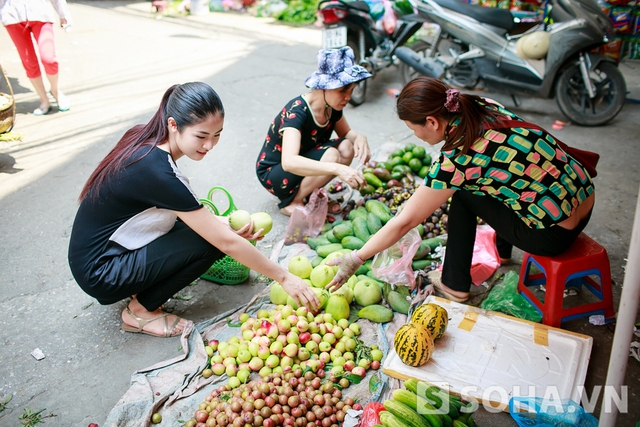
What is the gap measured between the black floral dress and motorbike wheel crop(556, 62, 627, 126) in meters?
2.75

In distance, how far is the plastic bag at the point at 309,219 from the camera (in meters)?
3.38

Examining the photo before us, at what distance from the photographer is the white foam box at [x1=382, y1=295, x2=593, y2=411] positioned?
7.14 ft

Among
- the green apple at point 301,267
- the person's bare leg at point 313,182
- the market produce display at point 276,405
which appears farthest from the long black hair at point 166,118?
the person's bare leg at point 313,182

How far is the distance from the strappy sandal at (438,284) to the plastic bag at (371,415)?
3.33 ft

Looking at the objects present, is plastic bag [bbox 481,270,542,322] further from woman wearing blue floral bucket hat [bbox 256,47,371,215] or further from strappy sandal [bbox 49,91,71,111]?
strappy sandal [bbox 49,91,71,111]

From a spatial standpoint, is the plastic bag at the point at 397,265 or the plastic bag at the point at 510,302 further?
the plastic bag at the point at 397,265

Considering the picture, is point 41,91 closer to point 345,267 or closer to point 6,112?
point 6,112

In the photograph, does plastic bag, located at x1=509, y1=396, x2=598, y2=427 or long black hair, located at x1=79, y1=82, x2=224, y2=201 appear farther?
long black hair, located at x1=79, y1=82, x2=224, y2=201

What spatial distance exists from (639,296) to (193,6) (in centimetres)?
1124

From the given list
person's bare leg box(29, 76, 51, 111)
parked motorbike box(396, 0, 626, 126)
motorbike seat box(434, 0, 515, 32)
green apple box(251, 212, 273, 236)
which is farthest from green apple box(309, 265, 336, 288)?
person's bare leg box(29, 76, 51, 111)

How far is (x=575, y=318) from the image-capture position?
2.62 m

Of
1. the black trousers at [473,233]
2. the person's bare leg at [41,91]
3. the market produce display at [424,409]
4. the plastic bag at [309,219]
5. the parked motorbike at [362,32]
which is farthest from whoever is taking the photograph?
the parked motorbike at [362,32]

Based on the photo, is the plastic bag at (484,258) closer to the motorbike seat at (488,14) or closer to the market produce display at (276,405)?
the market produce display at (276,405)

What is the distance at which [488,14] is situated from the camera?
5312 millimetres
